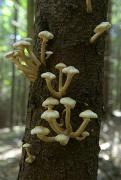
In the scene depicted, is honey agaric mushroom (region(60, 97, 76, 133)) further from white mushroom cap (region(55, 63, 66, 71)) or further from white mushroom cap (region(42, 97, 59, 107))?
white mushroom cap (region(55, 63, 66, 71))

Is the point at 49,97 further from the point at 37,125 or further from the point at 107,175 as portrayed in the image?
the point at 107,175

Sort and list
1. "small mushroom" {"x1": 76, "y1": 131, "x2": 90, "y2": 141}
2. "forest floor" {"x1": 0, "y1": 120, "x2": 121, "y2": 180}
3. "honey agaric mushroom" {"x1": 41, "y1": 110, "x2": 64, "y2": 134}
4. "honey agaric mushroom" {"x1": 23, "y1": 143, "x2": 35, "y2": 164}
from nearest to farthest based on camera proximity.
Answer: "honey agaric mushroom" {"x1": 41, "y1": 110, "x2": 64, "y2": 134}, "small mushroom" {"x1": 76, "y1": 131, "x2": 90, "y2": 141}, "honey agaric mushroom" {"x1": 23, "y1": 143, "x2": 35, "y2": 164}, "forest floor" {"x1": 0, "y1": 120, "x2": 121, "y2": 180}

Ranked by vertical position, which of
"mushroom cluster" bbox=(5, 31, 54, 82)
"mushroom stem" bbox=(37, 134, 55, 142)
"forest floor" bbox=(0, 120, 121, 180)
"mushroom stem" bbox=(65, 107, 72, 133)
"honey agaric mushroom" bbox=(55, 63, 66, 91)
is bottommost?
"forest floor" bbox=(0, 120, 121, 180)

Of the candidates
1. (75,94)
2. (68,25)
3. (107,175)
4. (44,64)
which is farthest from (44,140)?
(107,175)

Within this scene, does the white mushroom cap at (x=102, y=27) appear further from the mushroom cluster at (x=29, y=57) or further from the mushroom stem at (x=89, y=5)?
the mushroom cluster at (x=29, y=57)

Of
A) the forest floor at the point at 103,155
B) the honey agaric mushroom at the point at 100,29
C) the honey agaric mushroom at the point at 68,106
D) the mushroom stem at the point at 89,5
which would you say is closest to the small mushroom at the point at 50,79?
the honey agaric mushroom at the point at 68,106

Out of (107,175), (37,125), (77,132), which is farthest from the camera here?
(107,175)

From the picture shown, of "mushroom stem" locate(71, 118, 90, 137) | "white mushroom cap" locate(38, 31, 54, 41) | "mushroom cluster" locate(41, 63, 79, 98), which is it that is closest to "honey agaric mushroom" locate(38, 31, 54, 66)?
"white mushroom cap" locate(38, 31, 54, 41)
